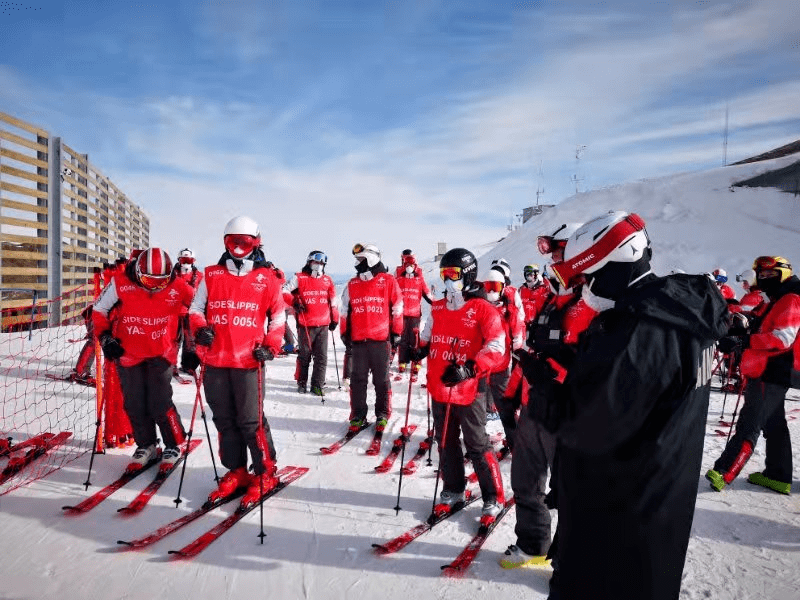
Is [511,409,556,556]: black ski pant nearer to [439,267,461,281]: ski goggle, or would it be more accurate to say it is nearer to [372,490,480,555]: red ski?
[372,490,480,555]: red ski

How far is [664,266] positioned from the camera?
79.8 ft

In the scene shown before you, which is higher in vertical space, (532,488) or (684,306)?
(684,306)

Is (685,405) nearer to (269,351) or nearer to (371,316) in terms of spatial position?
(269,351)

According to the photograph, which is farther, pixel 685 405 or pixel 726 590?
pixel 726 590

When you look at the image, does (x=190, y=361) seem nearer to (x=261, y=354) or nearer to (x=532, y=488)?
(x=261, y=354)

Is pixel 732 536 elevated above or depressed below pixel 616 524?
below

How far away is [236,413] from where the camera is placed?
439cm

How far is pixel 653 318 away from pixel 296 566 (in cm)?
318

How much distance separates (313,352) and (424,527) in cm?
514

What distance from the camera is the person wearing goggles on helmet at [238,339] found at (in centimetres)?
422

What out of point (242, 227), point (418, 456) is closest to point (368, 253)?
point (242, 227)

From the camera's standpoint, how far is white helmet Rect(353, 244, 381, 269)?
6.68 metres

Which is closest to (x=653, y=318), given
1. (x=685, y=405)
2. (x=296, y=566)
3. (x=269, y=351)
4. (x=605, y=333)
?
(x=605, y=333)

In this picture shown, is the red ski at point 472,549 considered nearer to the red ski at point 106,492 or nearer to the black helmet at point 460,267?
the black helmet at point 460,267
